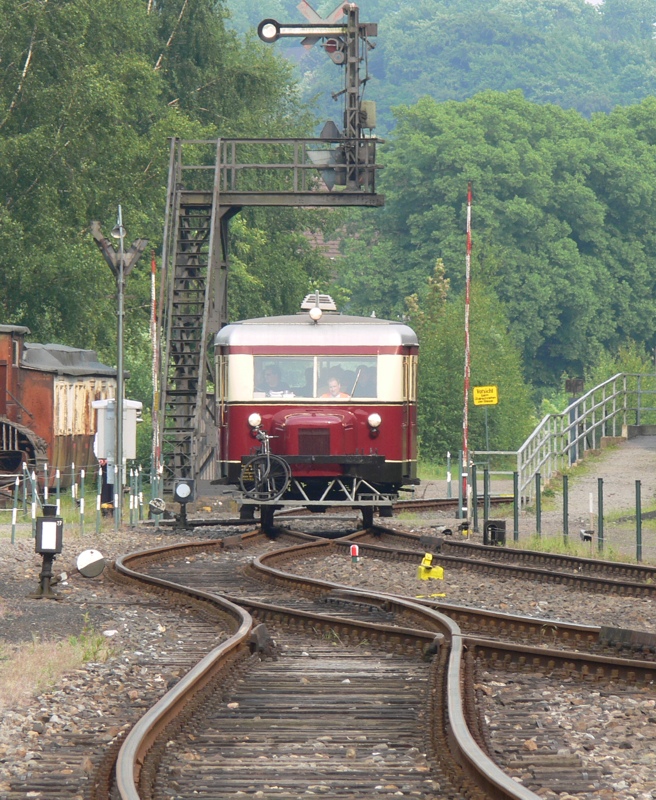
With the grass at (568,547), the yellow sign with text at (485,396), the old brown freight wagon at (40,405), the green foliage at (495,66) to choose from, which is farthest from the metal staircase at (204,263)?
the green foliage at (495,66)

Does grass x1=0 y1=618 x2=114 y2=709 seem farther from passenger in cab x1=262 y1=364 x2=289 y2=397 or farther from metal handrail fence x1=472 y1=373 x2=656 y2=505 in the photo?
metal handrail fence x1=472 y1=373 x2=656 y2=505

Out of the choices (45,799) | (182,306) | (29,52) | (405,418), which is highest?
(29,52)

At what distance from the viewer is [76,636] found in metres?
12.9

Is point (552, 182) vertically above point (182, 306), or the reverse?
point (552, 182)

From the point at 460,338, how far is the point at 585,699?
38.2 m

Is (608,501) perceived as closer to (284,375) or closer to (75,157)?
(284,375)

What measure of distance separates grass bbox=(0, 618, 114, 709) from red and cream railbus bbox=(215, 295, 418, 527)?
9.37 m

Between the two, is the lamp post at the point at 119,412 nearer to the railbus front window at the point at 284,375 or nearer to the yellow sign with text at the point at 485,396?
the railbus front window at the point at 284,375

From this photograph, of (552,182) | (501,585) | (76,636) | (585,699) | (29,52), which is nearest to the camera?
(585,699)

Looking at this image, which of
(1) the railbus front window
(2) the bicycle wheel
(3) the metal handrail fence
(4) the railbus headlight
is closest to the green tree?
(3) the metal handrail fence

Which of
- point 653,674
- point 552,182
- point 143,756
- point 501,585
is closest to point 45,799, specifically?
point 143,756

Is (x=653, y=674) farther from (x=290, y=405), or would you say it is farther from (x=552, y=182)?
(x=552, y=182)

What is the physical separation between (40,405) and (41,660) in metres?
26.0

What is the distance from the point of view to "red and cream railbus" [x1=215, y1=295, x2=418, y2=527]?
72.8 feet
